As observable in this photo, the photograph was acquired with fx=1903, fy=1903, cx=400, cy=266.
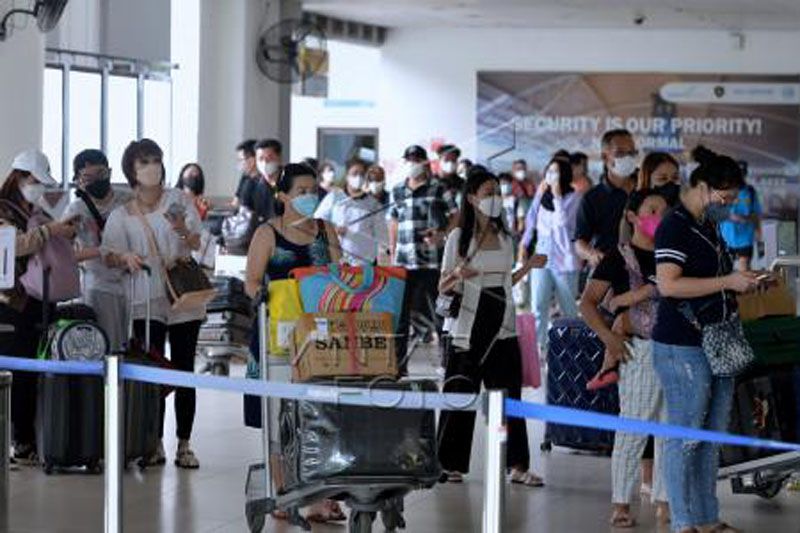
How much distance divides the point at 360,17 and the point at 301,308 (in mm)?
21205

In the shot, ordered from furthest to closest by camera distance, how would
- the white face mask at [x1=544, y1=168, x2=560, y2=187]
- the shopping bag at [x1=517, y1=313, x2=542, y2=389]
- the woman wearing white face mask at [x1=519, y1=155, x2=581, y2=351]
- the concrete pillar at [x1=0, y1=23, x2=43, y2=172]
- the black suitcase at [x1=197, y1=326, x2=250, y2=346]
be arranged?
the white face mask at [x1=544, y1=168, x2=560, y2=187]
the woman wearing white face mask at [x1=519, y1=155, x2=581, y2=351]
the black suitcase at [x1=197, y1=326, x2=250, y2=346]
the concrete pillar at [x1=0, y1=23, x2=43, y2=172]
the shopping bag at [x1=517, y1=313, x2=542, y2=389]

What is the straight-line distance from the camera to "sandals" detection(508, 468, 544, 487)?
415 inches

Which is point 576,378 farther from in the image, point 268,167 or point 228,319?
point 268,167

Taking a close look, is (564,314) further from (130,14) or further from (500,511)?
(500,511)

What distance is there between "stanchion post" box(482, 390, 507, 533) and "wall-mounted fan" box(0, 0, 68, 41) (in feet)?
→ 27.9

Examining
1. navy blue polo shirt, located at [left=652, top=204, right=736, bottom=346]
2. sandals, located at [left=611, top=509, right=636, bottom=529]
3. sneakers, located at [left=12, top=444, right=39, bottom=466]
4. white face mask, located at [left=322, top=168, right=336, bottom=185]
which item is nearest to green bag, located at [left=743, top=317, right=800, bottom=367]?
sandals, located at [left=611, top=509, right=636, bottom=529]

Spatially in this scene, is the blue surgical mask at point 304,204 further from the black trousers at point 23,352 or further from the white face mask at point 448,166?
the white face mask at point 448,166

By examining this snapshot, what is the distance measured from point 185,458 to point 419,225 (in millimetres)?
6175

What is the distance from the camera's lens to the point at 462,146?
3297cm

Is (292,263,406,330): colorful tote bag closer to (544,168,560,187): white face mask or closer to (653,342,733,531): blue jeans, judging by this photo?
(653,342,733,531): blue jeans

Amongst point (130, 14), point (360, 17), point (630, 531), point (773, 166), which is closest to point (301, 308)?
point (630, 531)

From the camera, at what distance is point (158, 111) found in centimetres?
2259

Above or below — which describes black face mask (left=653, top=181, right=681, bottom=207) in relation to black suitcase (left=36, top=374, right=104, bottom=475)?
above

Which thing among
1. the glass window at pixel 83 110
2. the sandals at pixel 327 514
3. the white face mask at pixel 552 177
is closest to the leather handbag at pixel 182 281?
the sandals at pixel 327 514
